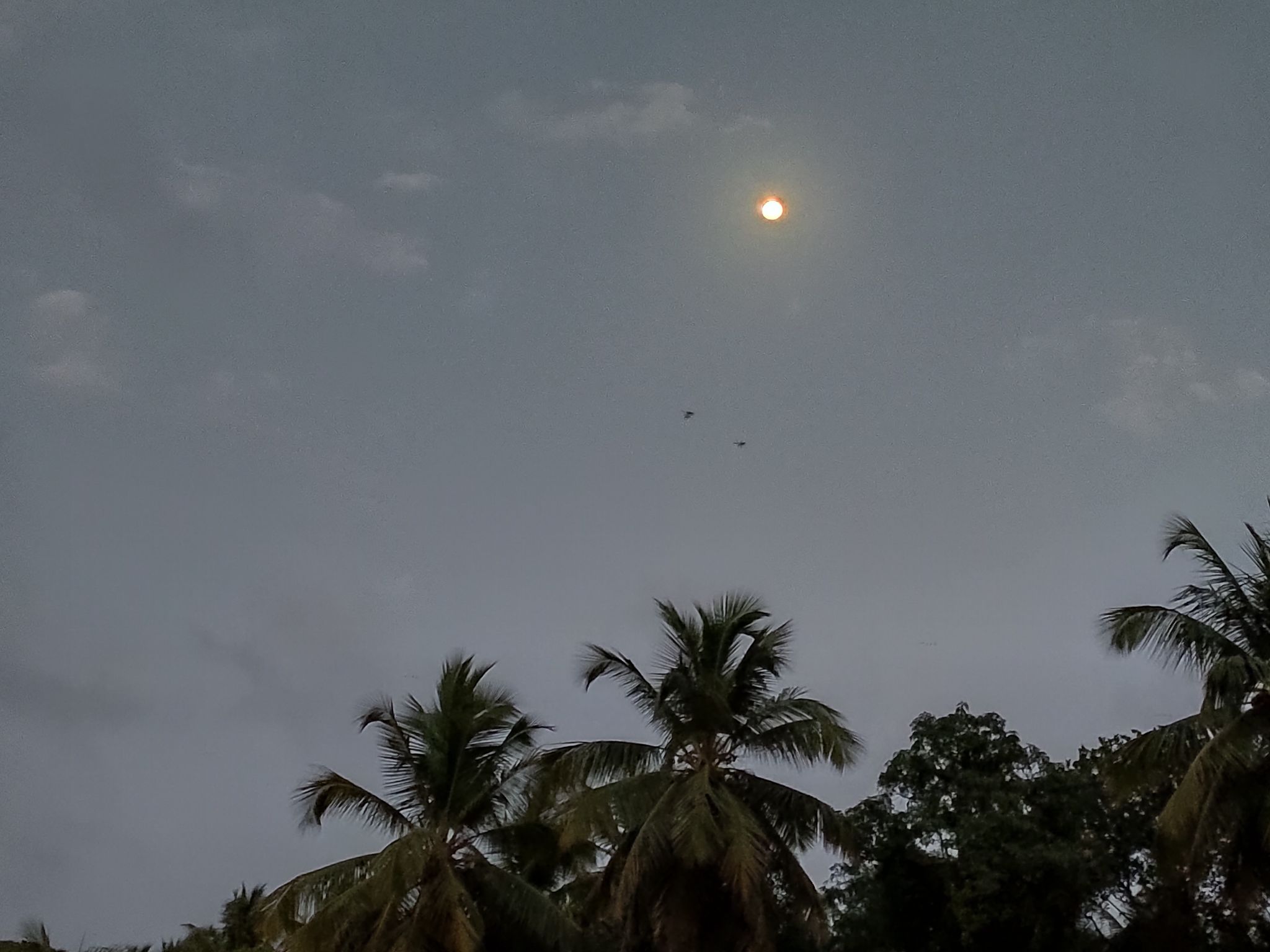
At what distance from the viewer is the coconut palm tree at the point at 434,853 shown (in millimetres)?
19375

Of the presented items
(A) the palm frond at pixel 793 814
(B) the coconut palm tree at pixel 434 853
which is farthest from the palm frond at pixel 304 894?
(A) the palm frond at pixel 793 814

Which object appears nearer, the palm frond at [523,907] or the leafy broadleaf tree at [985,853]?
the palm frond at [523,907]

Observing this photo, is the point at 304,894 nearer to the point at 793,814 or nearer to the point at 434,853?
the point at 434,853

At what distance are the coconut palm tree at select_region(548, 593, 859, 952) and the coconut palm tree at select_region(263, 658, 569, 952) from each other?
135cm

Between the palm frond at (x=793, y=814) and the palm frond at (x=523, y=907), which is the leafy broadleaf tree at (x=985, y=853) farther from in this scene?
the palm frond at (x=523, y=907)

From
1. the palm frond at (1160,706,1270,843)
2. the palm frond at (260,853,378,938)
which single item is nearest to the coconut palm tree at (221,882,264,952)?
the palm frond at (260,853,378,938)

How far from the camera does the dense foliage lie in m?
18.7

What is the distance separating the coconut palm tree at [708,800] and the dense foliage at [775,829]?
0.14ft

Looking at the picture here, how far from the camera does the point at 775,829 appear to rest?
2016cm

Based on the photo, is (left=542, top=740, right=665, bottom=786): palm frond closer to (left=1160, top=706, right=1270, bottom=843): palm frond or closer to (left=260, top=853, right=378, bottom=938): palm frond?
(left=260, top=853, right=378, bottom=938): palm frond

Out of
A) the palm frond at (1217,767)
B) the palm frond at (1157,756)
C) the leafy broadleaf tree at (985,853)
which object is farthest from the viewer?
the leafy broadleaf tree at (985,853)

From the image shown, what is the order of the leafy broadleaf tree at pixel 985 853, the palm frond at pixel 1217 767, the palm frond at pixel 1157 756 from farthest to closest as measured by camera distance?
the leafy broadleaf tree at pixel 985 853
the palm frond at pixel 1157 756
the palm frond at pixel 1217 767

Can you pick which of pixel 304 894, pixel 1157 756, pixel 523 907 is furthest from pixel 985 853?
pixel 304 894

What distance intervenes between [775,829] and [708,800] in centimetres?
166
